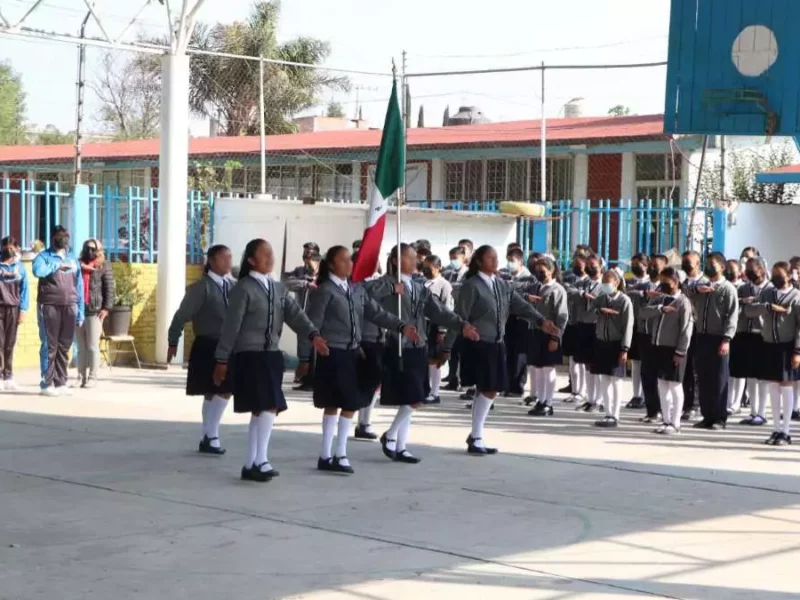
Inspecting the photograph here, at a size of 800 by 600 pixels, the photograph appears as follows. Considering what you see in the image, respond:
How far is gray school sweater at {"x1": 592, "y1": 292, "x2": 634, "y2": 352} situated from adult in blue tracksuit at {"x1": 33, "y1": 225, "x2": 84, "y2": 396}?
5.92 m

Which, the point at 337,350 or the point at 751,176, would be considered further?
the point at 751,176


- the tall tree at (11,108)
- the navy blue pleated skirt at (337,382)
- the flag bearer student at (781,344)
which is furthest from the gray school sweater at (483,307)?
the tall tree at (11,108)

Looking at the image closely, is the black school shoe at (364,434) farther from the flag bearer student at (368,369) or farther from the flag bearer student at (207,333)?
the flag bearer student at (207,333)

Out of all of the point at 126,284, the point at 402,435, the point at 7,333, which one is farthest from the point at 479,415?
the point at 126,284

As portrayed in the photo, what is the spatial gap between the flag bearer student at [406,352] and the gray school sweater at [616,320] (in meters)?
3.04

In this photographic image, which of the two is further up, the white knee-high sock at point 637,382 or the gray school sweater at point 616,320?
the gray school sweater at point 616,320

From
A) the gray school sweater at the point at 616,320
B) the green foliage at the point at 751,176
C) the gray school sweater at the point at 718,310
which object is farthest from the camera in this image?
the green foliage at the point at 751,176

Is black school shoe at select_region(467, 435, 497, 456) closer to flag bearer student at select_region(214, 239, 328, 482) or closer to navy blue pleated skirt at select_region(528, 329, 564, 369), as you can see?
flag bearer student at select_region(214, 239, 328, 482)

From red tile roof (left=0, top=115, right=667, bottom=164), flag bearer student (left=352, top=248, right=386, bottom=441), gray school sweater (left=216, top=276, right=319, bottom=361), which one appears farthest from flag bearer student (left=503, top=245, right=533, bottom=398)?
red tile roof (left=0, top=115, right=667, bottom=164)

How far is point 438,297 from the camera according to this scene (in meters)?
13.9

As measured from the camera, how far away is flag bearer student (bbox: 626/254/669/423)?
44.2 ft

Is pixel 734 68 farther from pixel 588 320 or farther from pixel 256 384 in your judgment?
pixel 256 384

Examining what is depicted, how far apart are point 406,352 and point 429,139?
64.8 feet

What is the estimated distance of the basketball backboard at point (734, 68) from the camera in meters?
12.8
